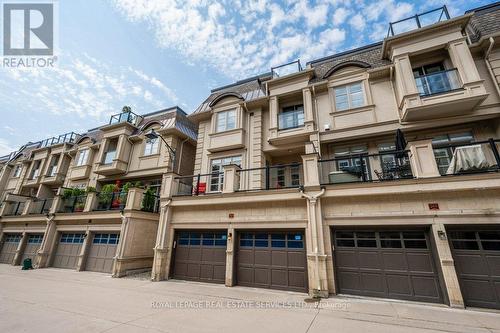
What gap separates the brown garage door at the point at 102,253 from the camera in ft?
37.8

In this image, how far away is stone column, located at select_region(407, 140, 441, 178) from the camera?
649 centimetres

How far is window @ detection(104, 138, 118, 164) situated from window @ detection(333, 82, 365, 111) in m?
15.6

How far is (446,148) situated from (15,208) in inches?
1127

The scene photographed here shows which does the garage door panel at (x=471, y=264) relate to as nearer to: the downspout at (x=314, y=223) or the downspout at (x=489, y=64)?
the downspout at (x=314, y=223)

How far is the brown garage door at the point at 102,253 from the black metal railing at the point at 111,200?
1596 millimetres

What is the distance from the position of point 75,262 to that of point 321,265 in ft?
46.3

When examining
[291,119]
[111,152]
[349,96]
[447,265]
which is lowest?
[447,265]

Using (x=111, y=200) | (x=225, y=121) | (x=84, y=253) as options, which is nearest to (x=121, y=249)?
(x=111, y=200)

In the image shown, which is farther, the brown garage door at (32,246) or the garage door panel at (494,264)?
the brown garage door at (32,246)

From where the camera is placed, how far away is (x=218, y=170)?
39.6 ft

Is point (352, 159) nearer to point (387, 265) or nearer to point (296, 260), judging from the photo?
point (387, 265)

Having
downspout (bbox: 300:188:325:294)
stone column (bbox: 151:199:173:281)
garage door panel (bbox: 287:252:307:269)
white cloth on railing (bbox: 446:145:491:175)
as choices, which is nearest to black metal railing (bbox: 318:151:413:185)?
downspout (bbox: 300:188:325:294)

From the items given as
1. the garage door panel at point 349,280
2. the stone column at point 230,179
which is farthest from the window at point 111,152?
the garage door panel at point 349,280

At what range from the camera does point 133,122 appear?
1742 cm
